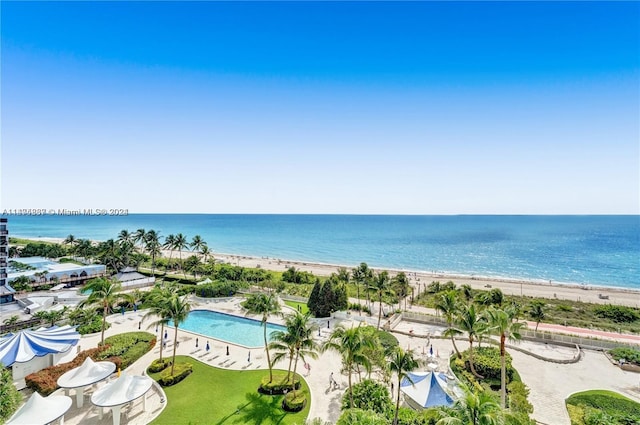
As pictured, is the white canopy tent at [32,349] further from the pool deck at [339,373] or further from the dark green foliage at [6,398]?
the dark green foliage at [6,398]

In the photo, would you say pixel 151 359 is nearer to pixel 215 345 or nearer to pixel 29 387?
pixel 215 345

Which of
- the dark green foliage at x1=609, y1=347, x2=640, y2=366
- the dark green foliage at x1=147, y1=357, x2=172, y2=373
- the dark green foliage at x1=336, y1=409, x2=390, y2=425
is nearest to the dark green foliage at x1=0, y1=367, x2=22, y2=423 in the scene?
the dark green foliage at x1=147, y1=357, x2=172, y2=373

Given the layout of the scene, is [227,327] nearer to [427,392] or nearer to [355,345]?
[355,345]

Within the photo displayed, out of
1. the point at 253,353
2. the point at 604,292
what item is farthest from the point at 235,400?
the point at 604,292

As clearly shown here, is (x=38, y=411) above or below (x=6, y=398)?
below

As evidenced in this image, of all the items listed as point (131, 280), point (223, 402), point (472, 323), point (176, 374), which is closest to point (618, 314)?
point (472, 323)

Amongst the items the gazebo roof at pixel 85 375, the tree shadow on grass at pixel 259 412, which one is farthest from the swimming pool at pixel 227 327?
the gazebo roof at pixel 85 375

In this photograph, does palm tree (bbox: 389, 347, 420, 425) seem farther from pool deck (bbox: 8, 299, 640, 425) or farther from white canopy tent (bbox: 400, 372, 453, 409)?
pool deck (bbox: 8, 299, 640, 425)
